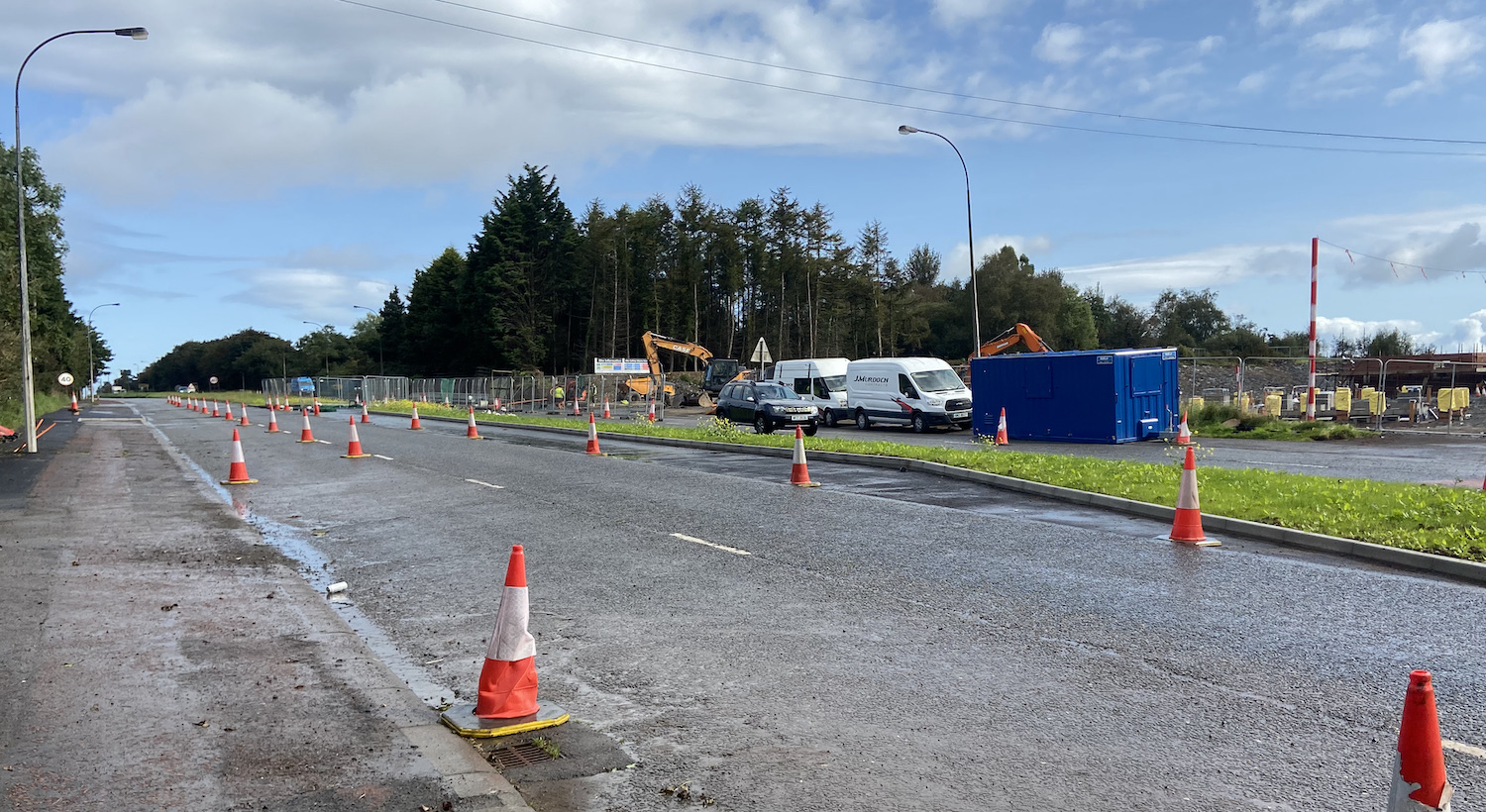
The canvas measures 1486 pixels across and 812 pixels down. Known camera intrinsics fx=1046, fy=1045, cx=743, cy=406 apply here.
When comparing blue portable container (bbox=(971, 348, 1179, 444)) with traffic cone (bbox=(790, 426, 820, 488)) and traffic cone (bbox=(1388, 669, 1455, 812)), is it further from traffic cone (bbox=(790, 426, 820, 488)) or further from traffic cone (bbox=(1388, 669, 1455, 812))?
traffic cone (bbox=(1388, 669, 1455, 812))

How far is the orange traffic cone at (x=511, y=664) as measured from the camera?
→ 4934 mm

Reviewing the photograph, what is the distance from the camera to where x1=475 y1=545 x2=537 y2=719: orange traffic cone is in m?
4.93

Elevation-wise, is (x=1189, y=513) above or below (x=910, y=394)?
below

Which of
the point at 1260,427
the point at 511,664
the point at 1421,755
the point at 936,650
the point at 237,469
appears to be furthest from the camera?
the point at 1260,427

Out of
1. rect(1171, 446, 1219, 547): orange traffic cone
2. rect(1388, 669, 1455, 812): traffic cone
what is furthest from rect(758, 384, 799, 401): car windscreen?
rect(1388, 669, 1455, 812): traffic cone

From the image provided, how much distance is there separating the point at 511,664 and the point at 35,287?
2166 inches

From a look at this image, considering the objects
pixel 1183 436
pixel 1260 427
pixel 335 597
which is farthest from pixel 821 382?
pixel 335 597

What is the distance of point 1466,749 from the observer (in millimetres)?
4438

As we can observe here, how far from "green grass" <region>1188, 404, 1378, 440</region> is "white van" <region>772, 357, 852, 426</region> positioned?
1135 centimetres

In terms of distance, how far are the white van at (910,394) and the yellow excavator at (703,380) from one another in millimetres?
19276

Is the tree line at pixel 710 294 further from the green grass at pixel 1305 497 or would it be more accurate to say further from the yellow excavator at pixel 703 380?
the green grass at pixel 1305 497

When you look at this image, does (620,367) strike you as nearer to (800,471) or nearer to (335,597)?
(800,471)

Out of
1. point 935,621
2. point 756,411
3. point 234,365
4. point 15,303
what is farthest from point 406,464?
point 234,365

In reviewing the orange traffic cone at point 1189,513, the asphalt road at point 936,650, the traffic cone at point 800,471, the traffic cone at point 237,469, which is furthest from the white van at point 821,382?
the orange traffic cone at point 1189,513
